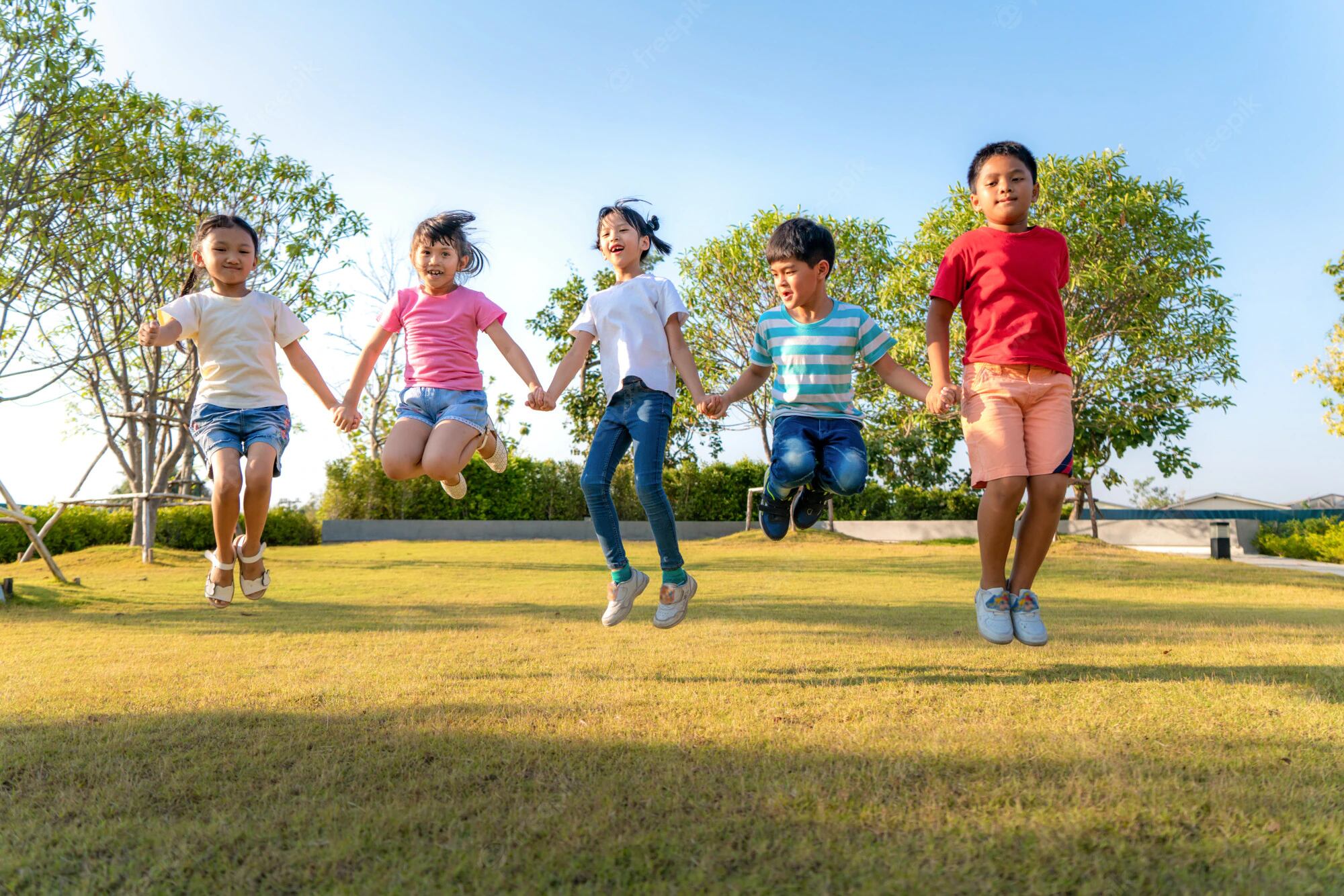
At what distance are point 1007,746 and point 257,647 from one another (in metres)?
4.63

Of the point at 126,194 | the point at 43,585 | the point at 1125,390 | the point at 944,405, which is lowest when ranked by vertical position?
the point at 43,585

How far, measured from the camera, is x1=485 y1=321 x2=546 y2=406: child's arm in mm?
4898

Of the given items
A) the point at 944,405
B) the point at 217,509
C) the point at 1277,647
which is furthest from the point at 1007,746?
Result: the point at 217,509

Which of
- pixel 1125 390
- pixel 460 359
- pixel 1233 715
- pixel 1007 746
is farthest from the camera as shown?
pixel 1125 390

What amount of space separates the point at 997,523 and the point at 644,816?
8.89 ft

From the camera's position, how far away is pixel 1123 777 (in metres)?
2.80

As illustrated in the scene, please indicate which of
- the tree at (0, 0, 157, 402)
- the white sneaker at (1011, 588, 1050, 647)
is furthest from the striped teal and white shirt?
the tree at (0, 0, 157, 402)

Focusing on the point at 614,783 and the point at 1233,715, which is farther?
the point at 1233,715

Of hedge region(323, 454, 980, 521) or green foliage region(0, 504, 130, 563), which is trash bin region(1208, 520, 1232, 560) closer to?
hedge region(323, 454, 980, 521)

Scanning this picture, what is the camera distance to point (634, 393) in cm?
502

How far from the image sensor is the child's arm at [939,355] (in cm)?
435

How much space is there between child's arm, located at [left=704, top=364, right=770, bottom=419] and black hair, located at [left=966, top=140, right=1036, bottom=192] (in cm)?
149

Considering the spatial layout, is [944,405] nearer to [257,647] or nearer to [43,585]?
[257,647]

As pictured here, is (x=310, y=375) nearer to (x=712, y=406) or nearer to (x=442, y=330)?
(x=442, y=330)
